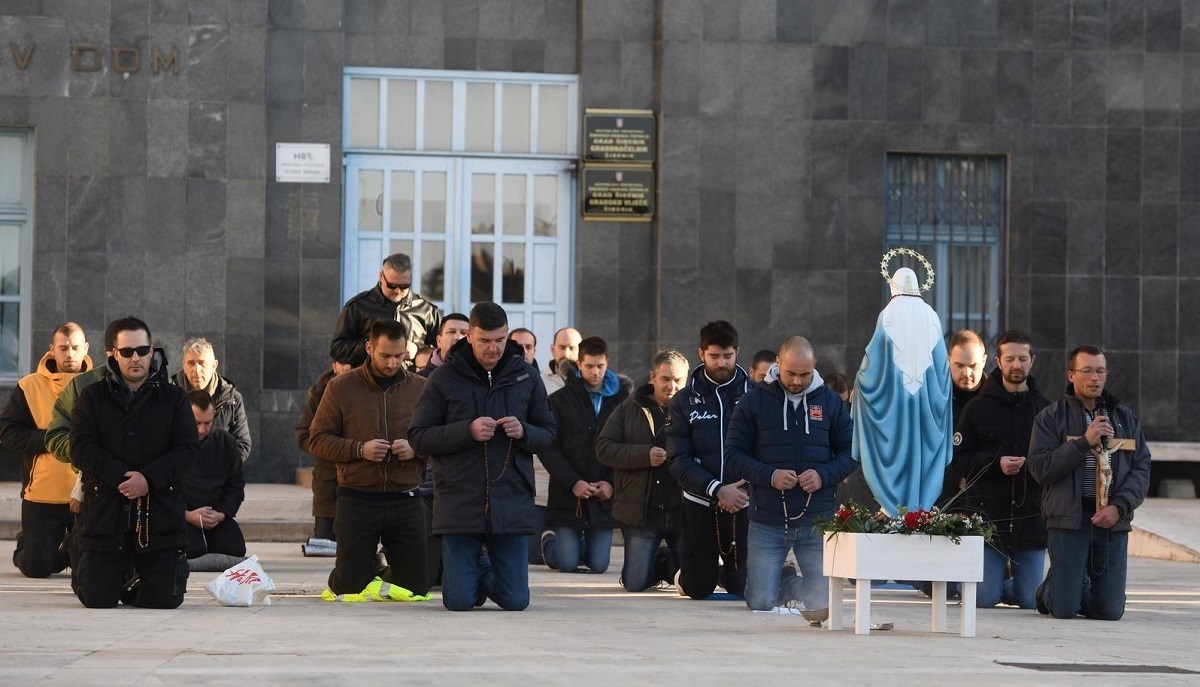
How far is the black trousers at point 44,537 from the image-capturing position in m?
15.1

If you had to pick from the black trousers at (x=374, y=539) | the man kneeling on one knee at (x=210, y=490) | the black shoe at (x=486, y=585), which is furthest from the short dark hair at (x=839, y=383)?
the black shoe at (x=486, y=585)

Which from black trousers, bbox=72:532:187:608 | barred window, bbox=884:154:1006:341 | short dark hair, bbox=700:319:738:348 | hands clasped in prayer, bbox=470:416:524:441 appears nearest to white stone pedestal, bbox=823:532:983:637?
hands clasped in prayer, bbox=470:416:524:441

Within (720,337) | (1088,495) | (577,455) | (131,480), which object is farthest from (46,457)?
(1088,495)

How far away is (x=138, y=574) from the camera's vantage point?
42.2 ft

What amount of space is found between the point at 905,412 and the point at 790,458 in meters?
0.82

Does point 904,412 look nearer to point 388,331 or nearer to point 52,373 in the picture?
point 388,331

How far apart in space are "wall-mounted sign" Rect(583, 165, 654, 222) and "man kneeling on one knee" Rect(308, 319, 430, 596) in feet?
31.1

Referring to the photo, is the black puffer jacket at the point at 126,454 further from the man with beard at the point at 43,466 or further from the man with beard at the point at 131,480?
the man with beard at the point at 43,466

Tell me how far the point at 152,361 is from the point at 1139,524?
440 inches

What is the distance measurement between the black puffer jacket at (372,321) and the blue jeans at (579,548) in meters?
1.91

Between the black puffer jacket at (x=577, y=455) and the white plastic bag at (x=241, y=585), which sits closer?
the white plastic bag at (x=241, y=585)

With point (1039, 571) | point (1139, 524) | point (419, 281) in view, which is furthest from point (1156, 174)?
point (1039, 571)

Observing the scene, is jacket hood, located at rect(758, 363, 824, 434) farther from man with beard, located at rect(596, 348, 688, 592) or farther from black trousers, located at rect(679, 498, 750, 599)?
man with beard, located at rect(596, 348, 688, 592)

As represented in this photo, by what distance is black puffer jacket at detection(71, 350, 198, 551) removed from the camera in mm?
12672
